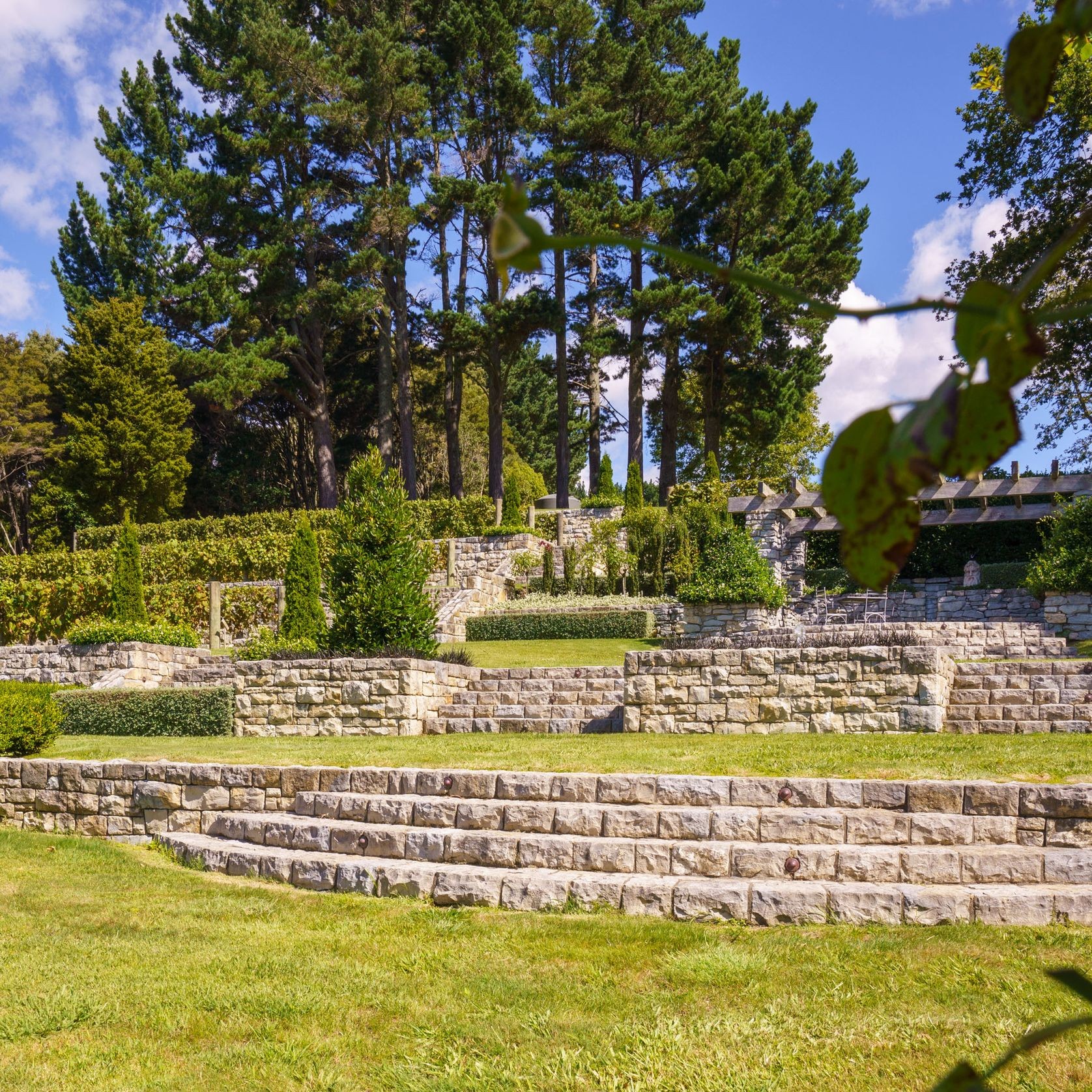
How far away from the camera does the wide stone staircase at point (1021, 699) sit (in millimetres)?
9711

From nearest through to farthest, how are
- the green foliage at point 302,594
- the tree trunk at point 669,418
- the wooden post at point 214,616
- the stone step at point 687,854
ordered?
1. the stone step at point 687,854
2. the green foliage at point 302,594
3. the wooden post at point 214,616
4. the tree trunk at point 669,418

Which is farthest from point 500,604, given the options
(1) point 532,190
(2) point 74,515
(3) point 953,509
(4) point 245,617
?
(2) point 74,515

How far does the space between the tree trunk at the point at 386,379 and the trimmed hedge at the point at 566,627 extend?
1147 centimetres

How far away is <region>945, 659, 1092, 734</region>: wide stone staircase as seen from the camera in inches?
382

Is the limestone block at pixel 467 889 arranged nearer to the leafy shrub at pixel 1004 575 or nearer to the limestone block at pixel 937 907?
the limestone block at pixel 937 907

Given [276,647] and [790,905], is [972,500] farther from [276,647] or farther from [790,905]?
[790,905]

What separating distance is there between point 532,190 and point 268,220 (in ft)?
26.2

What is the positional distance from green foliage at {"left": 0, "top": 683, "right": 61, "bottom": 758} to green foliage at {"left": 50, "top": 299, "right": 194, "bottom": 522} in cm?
1936

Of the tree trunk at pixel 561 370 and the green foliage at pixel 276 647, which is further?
the tree trunk at pixel 561 370

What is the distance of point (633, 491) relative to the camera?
80.7 feet

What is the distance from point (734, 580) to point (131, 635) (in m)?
10.5

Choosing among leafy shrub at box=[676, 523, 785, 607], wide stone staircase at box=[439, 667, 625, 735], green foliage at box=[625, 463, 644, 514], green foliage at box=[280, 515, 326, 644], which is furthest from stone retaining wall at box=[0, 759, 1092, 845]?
green foliage at box=[625, 463, 644, 514]

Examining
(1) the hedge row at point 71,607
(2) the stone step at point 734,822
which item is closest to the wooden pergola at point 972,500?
(1) the hedge row at point 71,607

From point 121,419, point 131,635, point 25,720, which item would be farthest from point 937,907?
point 121,419
